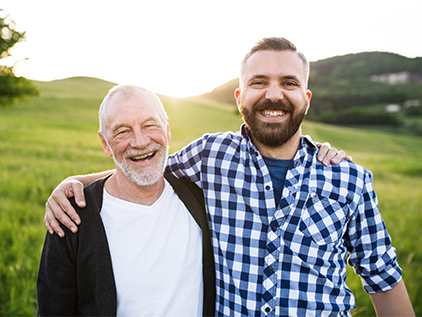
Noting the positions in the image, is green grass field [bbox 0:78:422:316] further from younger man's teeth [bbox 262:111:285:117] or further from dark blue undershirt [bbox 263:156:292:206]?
younger man's teeth [bbox 262:111:285:117]

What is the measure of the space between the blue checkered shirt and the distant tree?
56.2 feet

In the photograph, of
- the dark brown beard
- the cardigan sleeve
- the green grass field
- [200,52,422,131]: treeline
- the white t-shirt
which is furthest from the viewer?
[200,52,422,131]: treeline

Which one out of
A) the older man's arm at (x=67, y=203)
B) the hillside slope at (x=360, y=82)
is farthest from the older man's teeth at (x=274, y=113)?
the hillside slope at (x=360, y=82)

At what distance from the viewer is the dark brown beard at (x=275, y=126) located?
2205mm

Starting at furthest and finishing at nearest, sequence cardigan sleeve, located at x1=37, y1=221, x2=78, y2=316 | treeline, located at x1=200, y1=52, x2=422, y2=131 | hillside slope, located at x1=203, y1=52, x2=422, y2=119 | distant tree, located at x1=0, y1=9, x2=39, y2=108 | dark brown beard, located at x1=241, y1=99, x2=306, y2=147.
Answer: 1. hillside slope, located at x1=203, y1=52, x2=422, y2=119
2. treeline, located at x1=200, y1=52, x2=422, y2=131
3. distant tree, located at x1=0, y1=9, x2=39, y2=108
4. dark brown beard, located at x1=241, y1=99, x2=306, y2=147
5. cardigan sleeve, located at x1=37, y1=221, x2=78, y2=316

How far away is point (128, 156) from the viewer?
2262 mm

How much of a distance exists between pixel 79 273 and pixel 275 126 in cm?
187

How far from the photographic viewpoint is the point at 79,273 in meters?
1.98

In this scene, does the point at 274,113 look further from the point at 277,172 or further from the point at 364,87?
the point at 364,87

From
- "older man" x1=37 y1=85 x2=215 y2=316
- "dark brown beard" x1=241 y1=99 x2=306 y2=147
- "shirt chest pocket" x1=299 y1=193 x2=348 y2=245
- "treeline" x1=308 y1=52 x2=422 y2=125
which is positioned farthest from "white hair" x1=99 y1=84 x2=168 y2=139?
"treeline" x1=308 y1=52 x2=422 y2=125

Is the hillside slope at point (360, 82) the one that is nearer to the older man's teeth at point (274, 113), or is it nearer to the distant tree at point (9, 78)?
the distant tree at point (9, 78)

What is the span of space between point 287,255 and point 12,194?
19.7ft

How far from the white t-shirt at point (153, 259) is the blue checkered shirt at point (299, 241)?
0.85 ft

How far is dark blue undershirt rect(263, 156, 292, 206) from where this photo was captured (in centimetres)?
215
